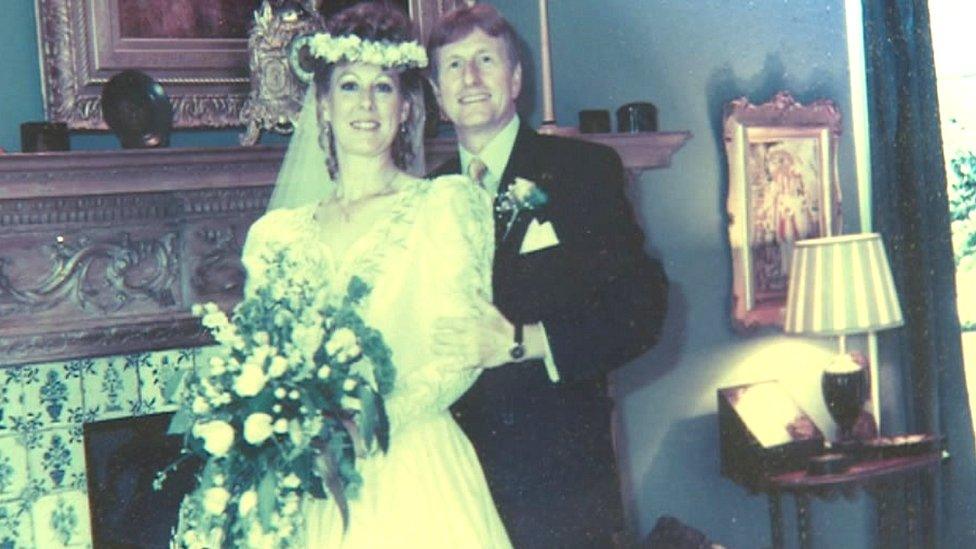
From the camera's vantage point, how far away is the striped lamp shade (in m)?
3.73

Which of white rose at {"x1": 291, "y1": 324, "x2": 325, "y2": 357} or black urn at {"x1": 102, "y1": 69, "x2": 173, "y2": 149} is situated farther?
black urn at {"x1": 102, "y1": 69, "x2": 173, "y2": 149}

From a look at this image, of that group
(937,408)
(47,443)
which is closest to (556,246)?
(47,443)

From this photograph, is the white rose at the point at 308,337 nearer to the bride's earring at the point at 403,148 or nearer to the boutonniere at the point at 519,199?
the bride's earring at the point at 403,148

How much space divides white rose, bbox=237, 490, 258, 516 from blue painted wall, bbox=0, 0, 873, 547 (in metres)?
1.69

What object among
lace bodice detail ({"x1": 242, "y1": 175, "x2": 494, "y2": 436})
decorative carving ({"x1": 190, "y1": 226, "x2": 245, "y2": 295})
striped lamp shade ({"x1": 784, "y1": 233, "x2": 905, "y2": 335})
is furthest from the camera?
striped lamp shade ({"x1": 784, "y1": 233, "x2": 905, "y2": 335})

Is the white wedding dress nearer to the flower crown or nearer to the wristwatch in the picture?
the wristwatch

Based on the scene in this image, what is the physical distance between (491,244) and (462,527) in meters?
0.43

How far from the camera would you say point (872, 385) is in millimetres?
4312

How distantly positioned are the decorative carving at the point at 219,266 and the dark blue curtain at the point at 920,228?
7.11 ft

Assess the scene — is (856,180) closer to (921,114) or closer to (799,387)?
(921,114)

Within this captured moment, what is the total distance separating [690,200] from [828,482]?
0.85 meters

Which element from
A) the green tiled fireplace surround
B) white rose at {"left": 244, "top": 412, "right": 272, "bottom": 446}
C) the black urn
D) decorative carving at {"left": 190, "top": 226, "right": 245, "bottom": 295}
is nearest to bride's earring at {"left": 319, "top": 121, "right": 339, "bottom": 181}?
white rose at {"left": 244, "top": 412, "right": 272, "bottom": 446}

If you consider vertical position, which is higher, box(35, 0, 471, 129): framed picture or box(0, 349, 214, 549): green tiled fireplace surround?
box(35, 0, 471, 129): framed picture

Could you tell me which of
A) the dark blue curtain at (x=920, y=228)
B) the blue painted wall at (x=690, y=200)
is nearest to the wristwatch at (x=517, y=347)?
the blue painted wall at (x=690, y=200)
